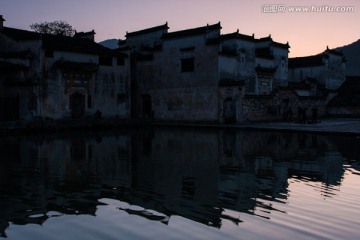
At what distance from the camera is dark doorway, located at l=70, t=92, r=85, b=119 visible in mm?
32000

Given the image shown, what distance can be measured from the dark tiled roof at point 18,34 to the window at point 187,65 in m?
12.2

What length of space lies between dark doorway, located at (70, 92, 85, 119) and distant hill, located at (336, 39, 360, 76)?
78.7 metres

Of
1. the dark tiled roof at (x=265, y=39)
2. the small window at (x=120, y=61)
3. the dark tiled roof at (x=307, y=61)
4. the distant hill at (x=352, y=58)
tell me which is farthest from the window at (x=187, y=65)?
the distant hill at (x=352, y=58)

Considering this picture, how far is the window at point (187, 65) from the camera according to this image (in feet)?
113

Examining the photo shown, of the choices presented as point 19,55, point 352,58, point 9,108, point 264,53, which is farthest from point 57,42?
point 352,58

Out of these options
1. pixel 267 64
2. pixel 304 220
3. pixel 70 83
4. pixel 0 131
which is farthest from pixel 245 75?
pixel 304 220

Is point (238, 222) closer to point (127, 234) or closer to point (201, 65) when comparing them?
point (127, 234)

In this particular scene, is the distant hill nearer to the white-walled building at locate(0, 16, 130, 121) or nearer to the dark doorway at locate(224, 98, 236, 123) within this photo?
the dark doorway at locate(224, 98, 236, 123)

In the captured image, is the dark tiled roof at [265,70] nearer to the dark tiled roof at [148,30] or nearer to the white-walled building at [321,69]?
the white-walled building at [321,69]

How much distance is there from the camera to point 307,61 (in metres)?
45.3

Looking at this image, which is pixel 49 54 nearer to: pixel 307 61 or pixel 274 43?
pixel 274 43

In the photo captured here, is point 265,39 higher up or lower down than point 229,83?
higher up

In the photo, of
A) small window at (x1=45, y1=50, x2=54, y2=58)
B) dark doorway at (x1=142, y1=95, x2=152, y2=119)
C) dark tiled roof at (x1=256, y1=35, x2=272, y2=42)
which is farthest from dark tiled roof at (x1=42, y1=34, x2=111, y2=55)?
dark tiled roof at (x1=256, y1=35, x2=272, y2=42)

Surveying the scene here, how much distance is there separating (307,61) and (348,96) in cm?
803
